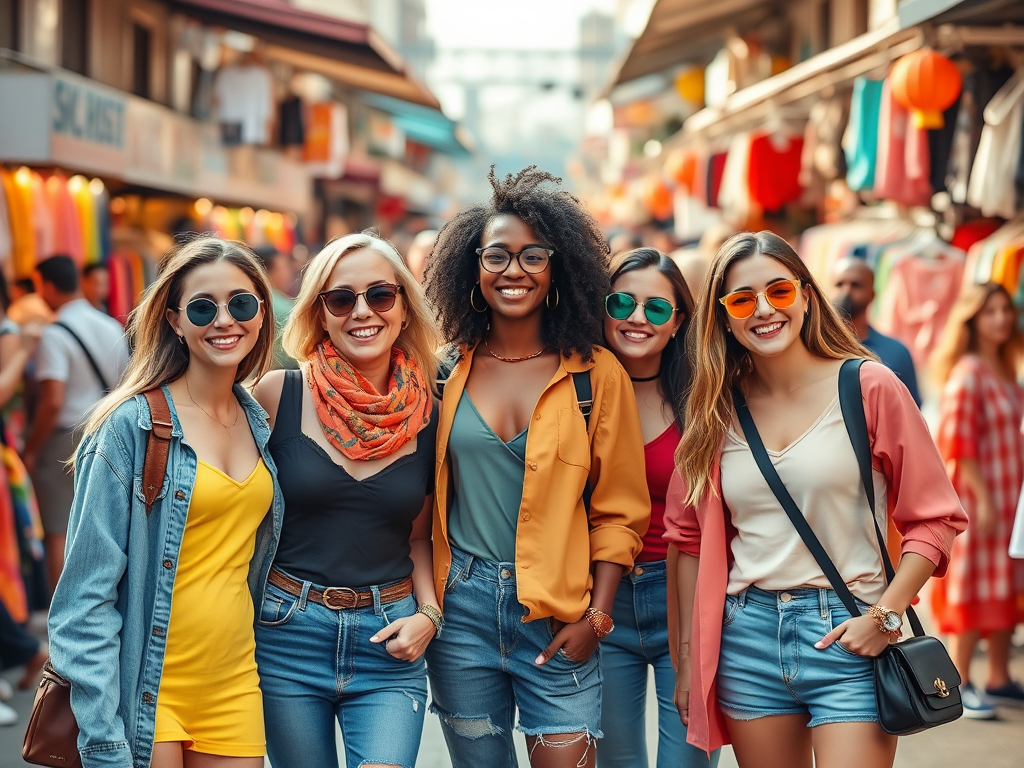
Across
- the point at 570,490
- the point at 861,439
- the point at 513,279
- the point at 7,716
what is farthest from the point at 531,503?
the point at 7,716

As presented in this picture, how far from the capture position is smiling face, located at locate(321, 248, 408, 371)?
3.50 metres

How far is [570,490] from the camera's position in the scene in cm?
344

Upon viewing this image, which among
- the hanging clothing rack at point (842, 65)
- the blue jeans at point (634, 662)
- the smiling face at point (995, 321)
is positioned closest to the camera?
the blue jeans at point (634, 662)

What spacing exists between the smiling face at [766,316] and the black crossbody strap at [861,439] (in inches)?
7.7

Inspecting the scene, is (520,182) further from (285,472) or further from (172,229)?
(172,229)

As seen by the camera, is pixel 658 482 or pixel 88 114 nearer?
pixel 658 482

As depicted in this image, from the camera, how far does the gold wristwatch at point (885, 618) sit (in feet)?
10.1

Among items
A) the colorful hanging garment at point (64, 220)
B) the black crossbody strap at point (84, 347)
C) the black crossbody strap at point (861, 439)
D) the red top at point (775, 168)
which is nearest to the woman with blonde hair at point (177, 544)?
the black crossbody strap at point (861, 439)

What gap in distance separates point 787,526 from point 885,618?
329 millimetres

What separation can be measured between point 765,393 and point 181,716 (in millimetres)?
1770

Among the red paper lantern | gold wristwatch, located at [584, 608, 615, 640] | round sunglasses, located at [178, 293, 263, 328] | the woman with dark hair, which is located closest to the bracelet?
gold wristwatch, located at [584, 608, 615, 640]

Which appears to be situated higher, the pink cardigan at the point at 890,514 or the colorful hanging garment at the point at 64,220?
the colorful hanging garment at the point at 64,220

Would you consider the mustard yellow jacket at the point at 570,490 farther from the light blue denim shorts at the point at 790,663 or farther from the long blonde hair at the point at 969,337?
the long blonde hair at the point at 969,337

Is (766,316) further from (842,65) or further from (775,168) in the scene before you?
(775,168)
